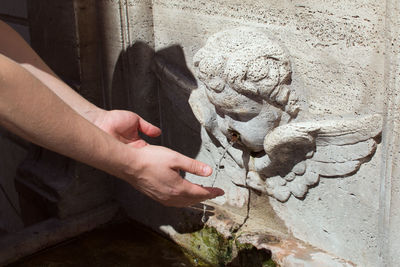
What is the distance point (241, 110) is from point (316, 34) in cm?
35

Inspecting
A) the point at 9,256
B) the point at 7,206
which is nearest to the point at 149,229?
the point at 9,256

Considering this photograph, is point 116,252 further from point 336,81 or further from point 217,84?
point 336,81

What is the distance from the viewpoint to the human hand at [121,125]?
75.0 inches

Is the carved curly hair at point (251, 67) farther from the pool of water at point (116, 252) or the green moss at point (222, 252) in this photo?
the pool of water at point (116, 252)

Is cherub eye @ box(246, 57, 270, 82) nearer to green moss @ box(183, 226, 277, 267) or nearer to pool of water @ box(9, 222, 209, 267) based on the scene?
green moss @ box(183, 226, 277, 267)

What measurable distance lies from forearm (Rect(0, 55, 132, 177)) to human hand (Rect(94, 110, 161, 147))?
0.28 metres

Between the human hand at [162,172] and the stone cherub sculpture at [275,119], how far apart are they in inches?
13.4

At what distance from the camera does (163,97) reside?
2477 millimetres

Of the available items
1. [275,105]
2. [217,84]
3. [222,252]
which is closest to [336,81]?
[275,105]

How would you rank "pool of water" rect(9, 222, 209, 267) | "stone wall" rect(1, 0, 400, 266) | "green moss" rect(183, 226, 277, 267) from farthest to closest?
"pool of water" rect(9, 222, 209, 267), "green moss" rect(183, 226, 277, 267), "stone wall" rect(1, 0, 400, 266)

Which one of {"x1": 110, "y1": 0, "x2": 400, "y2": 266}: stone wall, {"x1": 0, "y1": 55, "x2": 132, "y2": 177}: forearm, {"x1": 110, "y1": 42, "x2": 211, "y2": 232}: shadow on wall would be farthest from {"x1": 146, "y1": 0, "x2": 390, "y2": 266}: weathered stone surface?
{"x1": 0, "y1": 55, "x2": 132, "y2": 177}: forearm

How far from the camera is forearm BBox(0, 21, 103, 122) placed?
6.31 ft

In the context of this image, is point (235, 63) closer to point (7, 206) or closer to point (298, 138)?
point (298, 138)

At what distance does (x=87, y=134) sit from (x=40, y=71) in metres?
A: 0.51
